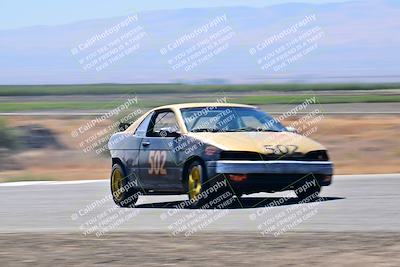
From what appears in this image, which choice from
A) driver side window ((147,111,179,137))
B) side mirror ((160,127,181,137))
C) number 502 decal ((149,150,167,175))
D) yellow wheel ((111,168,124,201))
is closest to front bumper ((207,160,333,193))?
side mirror ((160,127,181,137))

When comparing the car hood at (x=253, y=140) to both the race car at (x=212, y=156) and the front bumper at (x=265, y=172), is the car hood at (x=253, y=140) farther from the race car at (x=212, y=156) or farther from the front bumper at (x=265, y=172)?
the front bumper at (x=265, y=172)

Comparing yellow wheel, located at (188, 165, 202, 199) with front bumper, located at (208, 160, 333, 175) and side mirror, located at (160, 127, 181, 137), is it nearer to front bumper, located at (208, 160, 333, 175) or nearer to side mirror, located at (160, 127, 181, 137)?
front bumper, located at (208, 160, 333, 175)

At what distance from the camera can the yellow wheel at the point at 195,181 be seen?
13914mm

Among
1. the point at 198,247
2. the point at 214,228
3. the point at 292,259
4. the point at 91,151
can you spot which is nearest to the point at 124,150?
the point at 214,228

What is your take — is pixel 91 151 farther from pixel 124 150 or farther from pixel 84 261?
pixel 84 261

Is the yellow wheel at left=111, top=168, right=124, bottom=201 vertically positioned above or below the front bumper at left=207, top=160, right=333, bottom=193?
above

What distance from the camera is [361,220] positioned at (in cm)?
1245

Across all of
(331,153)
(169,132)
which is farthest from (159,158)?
(331,153)

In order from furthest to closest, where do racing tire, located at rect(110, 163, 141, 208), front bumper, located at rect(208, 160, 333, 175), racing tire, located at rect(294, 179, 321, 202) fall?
racing tire, located at rect(110, 163, 141, 208)
racing tire, located at rect(294, 179, 321, 202)
front bumper, located at rect(208, 160, 333, 175)

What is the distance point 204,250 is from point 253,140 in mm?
4070

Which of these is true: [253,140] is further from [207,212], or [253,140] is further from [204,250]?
[204,250]

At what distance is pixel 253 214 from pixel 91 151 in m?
19.3

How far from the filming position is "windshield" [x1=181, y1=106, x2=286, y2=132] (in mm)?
14695

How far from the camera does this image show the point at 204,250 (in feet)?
33.4
